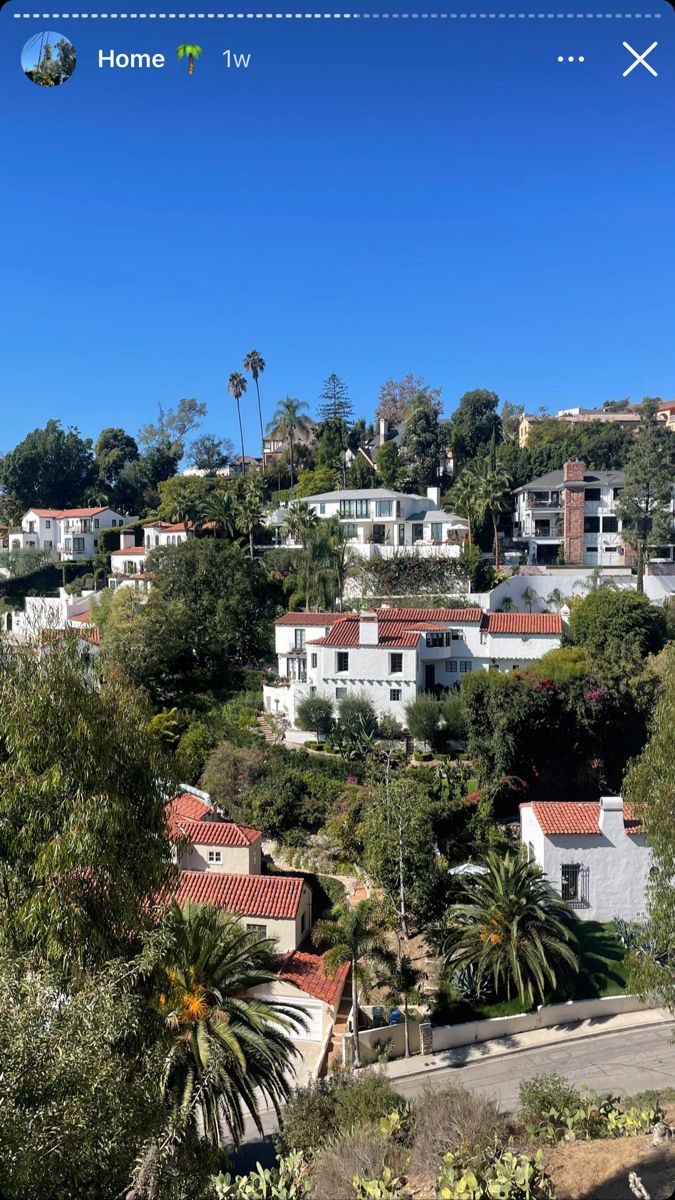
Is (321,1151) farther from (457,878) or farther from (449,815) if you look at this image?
(449,815)

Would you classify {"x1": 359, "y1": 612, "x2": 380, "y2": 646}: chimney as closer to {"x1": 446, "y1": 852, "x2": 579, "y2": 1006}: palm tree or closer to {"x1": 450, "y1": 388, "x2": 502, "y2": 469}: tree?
{"x1": 446, "y1": 852, "x2": 579, "y2": 1006}: palm tree

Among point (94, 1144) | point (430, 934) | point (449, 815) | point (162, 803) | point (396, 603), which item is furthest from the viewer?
point (396, 603)

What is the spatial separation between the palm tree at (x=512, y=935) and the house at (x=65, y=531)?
44.9 meters

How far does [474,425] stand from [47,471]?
33.8 meters

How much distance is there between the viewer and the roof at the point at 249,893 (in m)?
19.5

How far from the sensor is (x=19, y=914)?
8.35m

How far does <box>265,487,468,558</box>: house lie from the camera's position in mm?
45188

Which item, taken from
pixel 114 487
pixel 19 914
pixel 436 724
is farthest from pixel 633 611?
pixel 114 487

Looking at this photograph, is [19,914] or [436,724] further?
[436,724]

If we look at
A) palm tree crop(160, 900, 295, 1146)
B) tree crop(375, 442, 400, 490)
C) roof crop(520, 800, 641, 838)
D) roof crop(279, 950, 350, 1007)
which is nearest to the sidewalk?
roof crop(279, 950, 350, 1007)

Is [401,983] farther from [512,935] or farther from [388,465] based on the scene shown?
[388,465]

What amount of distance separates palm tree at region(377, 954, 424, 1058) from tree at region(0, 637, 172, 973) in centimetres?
1014

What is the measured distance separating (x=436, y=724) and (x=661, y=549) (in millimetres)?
21904

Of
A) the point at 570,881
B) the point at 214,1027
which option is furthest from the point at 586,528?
the point at 214,1027
